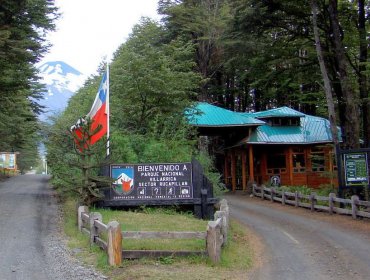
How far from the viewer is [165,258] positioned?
895 centimetres

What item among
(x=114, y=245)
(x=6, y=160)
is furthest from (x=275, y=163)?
(x=6, y=160)

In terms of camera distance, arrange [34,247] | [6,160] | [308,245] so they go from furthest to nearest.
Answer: [6,160]
[308,245]
[34,247]

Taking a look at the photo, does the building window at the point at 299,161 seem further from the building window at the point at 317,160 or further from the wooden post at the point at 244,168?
the wooden post at the point at 244,168

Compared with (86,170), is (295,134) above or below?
above

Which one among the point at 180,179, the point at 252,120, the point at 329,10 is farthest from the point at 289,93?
the point at 180,179

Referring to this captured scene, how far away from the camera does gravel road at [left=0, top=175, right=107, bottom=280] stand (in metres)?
8.33

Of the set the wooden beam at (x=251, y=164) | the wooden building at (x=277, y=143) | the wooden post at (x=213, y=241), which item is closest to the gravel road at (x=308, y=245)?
the wooden post at (x=213, y=241)

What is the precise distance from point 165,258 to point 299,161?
26.6 meters

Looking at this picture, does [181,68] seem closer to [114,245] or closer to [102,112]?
[102,112]

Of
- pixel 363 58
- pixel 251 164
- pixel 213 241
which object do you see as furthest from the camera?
pixel 251 164

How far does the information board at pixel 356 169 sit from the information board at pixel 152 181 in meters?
7.10

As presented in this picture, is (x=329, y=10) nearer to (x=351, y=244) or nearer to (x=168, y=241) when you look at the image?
(x=351, y=244)

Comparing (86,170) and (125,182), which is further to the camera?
(125,182)

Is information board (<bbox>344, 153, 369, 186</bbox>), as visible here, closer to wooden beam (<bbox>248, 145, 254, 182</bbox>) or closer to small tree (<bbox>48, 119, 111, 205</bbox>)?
small tree (<bbox>48, 119, 111, 205</bbox>)
